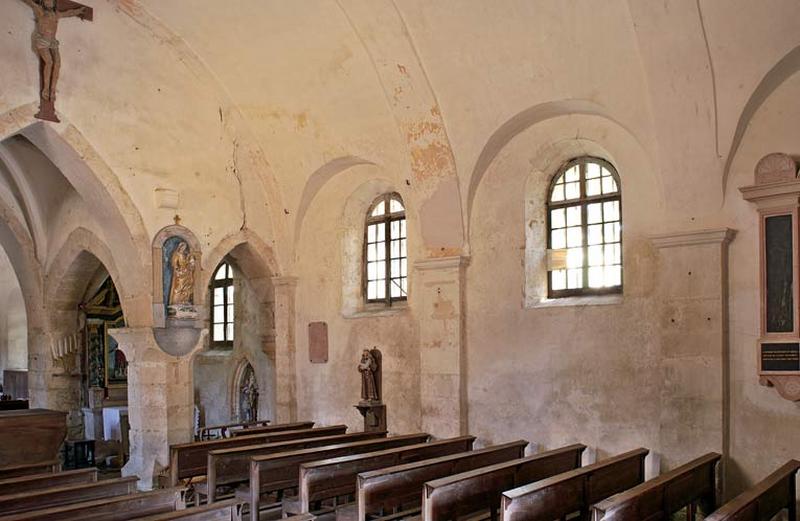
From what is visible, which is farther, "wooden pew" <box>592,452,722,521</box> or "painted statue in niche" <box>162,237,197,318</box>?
"painted statue in niche" <box>162,237,197,318</box>

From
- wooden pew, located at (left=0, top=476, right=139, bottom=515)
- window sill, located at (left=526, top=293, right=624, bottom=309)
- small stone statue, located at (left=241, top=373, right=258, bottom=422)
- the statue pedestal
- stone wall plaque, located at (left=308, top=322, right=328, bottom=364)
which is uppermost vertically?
window sill, located at (left=526, top=293, right=624, bottom=309)

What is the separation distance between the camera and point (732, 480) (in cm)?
696

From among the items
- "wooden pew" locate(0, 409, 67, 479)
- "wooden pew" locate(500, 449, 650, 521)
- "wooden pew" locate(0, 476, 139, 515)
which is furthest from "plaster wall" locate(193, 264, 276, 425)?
"wooden pew" locate(500, 449, 650, 521)

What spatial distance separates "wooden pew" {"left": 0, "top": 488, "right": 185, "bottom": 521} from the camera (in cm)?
486

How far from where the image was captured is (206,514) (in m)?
4.73

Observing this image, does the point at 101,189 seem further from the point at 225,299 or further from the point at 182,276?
the point at 225,299

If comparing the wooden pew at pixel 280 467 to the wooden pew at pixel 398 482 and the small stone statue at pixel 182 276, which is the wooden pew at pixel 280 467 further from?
the small stone statue at pixel 182 276

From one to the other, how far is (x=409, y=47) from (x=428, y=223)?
7.48 feet

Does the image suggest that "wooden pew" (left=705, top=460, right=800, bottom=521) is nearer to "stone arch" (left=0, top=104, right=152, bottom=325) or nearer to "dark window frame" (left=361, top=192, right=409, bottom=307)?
"dark window frame" (left=361, top=192, right=409, bottom=307)

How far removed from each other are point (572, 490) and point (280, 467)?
276cm

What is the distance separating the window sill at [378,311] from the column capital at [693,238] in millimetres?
4009

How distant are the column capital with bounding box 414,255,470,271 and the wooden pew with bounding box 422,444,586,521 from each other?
317cm

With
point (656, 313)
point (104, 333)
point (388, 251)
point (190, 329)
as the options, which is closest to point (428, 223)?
point (388, 251)

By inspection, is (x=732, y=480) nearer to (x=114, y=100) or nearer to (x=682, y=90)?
(x=682, y=90)
